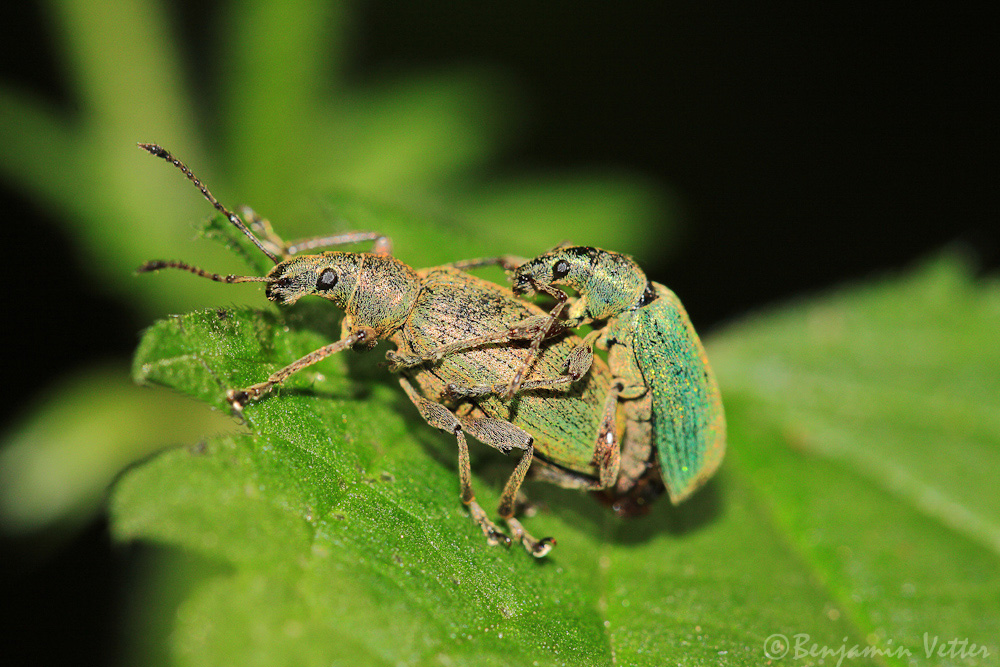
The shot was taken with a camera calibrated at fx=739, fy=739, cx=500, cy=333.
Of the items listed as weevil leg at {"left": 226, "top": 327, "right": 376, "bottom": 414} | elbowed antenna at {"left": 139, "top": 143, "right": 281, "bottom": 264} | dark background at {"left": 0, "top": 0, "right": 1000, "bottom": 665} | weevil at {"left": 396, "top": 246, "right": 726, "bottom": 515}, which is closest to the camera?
weevil leg at {"left": 226, "top": 327, "right": 376, "bottom": 414}

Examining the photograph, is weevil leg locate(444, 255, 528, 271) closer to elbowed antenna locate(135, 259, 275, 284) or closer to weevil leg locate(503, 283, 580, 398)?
weevil leg locate(503, 283, 580, 398)

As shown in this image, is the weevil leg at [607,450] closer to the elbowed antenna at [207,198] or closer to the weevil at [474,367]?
the weevil at [474,367]

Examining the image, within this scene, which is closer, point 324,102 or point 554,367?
point 554,367

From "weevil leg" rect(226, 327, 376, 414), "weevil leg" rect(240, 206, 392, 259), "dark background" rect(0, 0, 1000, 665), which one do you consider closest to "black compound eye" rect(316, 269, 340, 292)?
"weevil leg" rect(226, 327, 376, 414)

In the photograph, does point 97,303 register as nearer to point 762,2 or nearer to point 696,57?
point 696,57

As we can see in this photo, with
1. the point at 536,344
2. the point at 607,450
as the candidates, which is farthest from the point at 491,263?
the point at 607,450

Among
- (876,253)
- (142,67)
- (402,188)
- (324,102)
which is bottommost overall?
(876,253)

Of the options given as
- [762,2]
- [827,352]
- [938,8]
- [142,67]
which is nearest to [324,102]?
[142,67]
